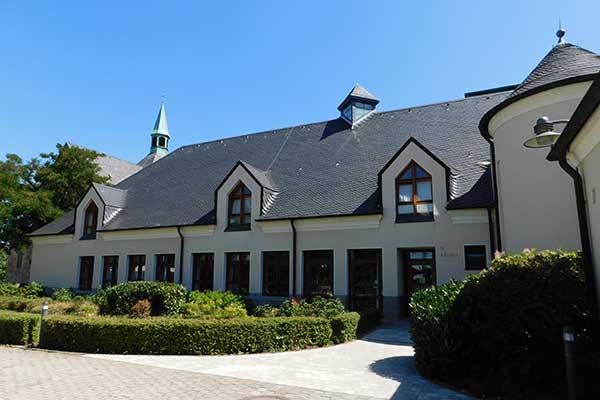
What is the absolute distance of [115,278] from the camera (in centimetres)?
2328

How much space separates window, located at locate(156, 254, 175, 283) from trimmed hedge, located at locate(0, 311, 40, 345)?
8.96 metres

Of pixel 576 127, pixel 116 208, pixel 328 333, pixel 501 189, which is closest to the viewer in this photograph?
pixel 576 127

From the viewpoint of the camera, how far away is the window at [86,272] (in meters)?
24.1

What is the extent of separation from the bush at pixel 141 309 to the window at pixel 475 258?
11552 mm

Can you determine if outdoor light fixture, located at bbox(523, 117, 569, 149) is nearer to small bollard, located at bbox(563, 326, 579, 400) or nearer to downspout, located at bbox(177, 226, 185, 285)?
small bollard, located at bbox(563, 326, 579, 400)

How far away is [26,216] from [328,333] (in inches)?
974

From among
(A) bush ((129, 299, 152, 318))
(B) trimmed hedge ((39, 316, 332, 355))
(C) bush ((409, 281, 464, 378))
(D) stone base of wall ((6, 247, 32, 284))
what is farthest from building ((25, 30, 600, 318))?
(D) stone base of wall ((6, 247, 32, 284))

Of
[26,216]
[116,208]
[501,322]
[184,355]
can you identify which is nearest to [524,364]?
[501,322]

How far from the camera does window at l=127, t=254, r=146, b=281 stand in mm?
22667

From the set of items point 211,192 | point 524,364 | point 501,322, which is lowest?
point 524,364

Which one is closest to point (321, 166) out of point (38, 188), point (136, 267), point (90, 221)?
point (136, 267)

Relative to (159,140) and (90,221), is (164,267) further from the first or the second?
(159,140)

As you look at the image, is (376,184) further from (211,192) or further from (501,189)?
(211,192)

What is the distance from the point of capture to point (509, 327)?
7414 millimetres
